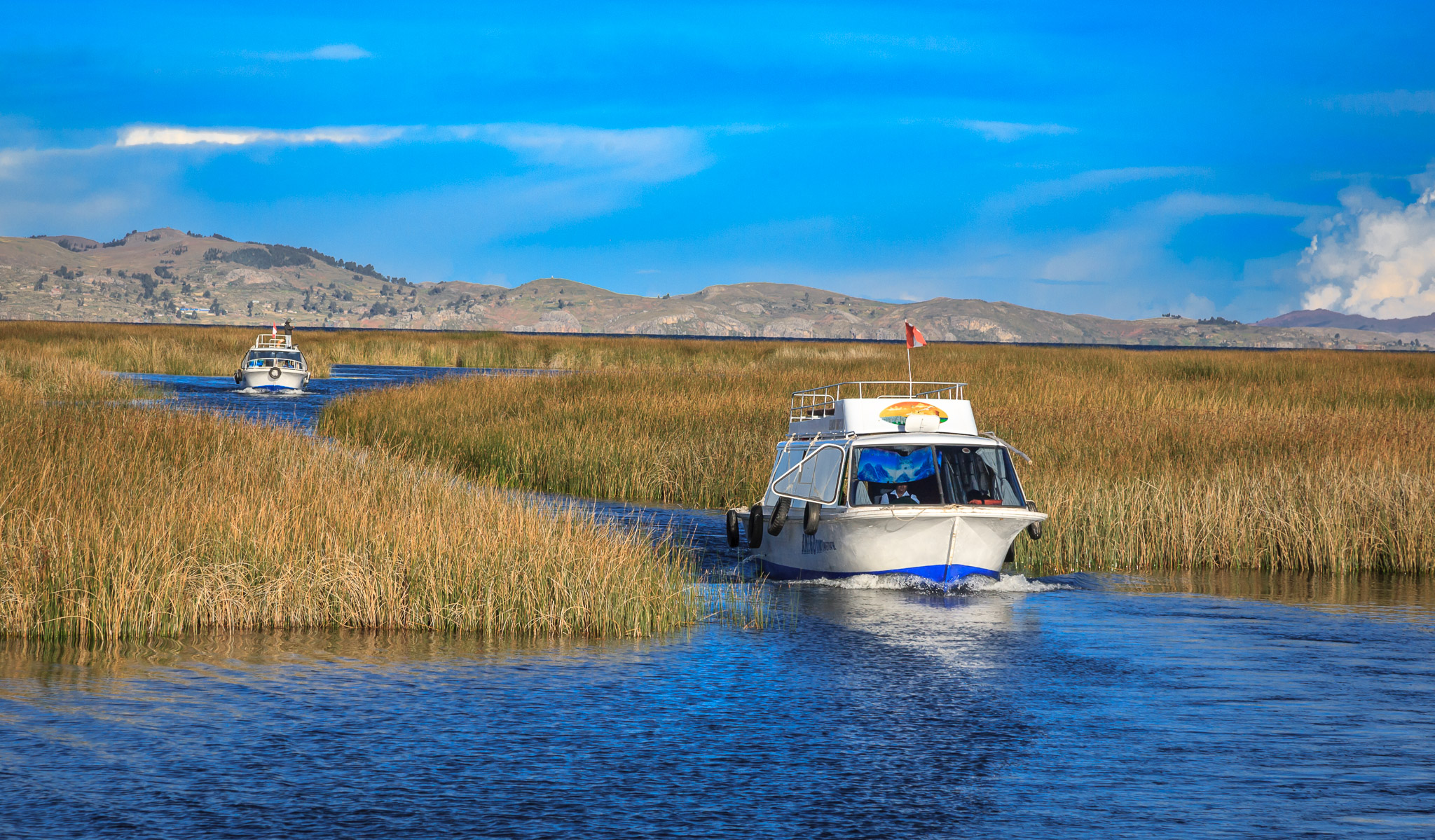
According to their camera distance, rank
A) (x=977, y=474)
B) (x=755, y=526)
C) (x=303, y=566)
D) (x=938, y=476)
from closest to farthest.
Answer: (x=303, y=566) → (x=938, y=476) → (x=977, y=474) → (x=755, y=526)

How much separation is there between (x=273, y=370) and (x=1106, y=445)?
118 ft

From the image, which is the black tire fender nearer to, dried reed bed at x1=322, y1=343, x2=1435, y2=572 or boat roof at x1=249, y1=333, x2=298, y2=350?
dried reed bed at x1=322, y1=343, x2=1435, y2=572

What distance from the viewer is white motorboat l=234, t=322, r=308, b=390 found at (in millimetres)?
51250

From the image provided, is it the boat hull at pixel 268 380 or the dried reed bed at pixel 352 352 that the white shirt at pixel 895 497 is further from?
the boat hull at pixel 268 380

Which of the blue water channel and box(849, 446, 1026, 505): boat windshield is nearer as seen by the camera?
the blue water channel

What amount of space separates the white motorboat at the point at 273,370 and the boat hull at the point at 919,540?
38917 mm

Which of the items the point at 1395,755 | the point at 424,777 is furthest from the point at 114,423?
the point at 1395,755

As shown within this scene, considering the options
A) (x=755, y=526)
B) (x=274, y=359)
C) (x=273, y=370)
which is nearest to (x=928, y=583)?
(x=755, y=526)

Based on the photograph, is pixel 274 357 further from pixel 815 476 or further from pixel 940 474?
pixel 940 474

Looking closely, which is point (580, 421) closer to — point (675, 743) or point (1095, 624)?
point (1095, 624)

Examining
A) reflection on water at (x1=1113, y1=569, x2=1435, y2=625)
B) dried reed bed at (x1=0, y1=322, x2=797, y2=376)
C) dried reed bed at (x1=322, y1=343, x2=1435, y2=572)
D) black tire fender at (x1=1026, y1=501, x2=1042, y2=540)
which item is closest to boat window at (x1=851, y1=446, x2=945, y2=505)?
black tire fender at (x1=1026, y1=501, x2=1042, y2=540)

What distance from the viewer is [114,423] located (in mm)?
21203

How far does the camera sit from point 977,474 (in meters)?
17.1

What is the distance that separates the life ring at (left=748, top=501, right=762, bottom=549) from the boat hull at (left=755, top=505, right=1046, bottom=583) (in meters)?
1.44
